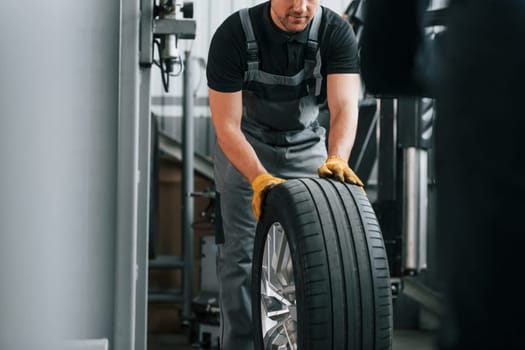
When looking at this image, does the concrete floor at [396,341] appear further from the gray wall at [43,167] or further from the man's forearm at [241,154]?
the gray wall at [43,167]

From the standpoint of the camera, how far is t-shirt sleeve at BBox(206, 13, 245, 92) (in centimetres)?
244

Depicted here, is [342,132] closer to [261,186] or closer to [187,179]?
[261,186]

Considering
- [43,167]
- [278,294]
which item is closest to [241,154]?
[278,294]

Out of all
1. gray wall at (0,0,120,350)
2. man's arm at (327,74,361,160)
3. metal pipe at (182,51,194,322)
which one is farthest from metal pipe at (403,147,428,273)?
gray wall at (0,0,120,350)

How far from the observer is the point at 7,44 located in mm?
1192

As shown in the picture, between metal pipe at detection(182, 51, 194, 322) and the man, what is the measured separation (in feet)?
5.57

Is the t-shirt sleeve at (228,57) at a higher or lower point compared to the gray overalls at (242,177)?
higher

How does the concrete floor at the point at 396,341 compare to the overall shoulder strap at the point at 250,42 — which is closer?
the overall shoulder strap at the point at 250,42

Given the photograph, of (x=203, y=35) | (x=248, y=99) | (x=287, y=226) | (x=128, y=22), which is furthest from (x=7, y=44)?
(x=203, y=35)

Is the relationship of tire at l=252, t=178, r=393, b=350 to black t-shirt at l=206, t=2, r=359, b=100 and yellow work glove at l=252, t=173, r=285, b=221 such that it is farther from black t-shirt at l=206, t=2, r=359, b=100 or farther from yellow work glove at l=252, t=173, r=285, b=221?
black t-shirt at l=206, t=2, r=359, b=100

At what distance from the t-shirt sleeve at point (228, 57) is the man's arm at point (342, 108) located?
A: 277 millimetres

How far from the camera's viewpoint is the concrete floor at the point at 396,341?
4180 mm

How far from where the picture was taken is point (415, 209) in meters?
3.75

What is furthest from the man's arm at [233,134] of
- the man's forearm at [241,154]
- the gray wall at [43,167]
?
the gray wall at [43,167]
